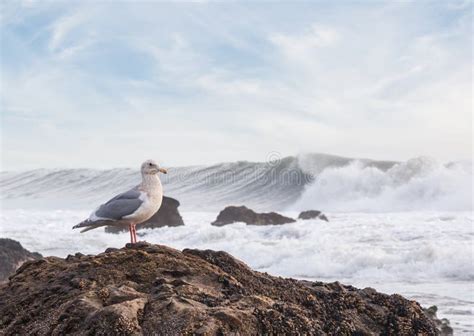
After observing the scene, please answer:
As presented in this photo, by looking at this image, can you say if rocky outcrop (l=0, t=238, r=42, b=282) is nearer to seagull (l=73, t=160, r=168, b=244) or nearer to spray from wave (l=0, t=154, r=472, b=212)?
seagull (l=73, t=160, r=168, b=244)

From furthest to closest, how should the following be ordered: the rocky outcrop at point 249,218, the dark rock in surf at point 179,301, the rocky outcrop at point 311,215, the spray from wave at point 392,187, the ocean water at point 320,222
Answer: the spray from wave at point 392,187 < the rocky outcrop at point 311,215 < the rocky outcrop at point 249,218 < the ocean water at point 320,222 < the dark rock in surf at point 179,301

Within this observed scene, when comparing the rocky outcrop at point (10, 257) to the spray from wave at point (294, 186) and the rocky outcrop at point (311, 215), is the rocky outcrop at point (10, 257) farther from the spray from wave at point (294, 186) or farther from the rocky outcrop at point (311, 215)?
the spray from wave at point (294, 186)

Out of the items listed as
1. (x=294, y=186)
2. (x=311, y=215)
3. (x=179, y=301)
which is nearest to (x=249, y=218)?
(x=311, y=215)

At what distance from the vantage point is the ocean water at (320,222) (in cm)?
1177

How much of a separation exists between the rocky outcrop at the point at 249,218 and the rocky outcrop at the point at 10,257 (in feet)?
33.5

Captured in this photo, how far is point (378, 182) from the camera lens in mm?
38156

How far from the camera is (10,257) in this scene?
10133 millimetres

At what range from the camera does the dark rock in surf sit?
7.10 ft

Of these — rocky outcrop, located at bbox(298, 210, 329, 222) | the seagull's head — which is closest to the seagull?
the seagull's head

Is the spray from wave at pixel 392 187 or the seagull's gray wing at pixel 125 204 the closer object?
the seagull's gray wing at pixel 125 204

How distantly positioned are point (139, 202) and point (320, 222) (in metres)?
16.6

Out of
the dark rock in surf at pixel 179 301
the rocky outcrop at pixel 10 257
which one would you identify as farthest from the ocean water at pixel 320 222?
the rocky outcrop at pixel 10 257

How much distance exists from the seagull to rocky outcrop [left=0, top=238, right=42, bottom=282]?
5547mm

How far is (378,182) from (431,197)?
5.42 metres
